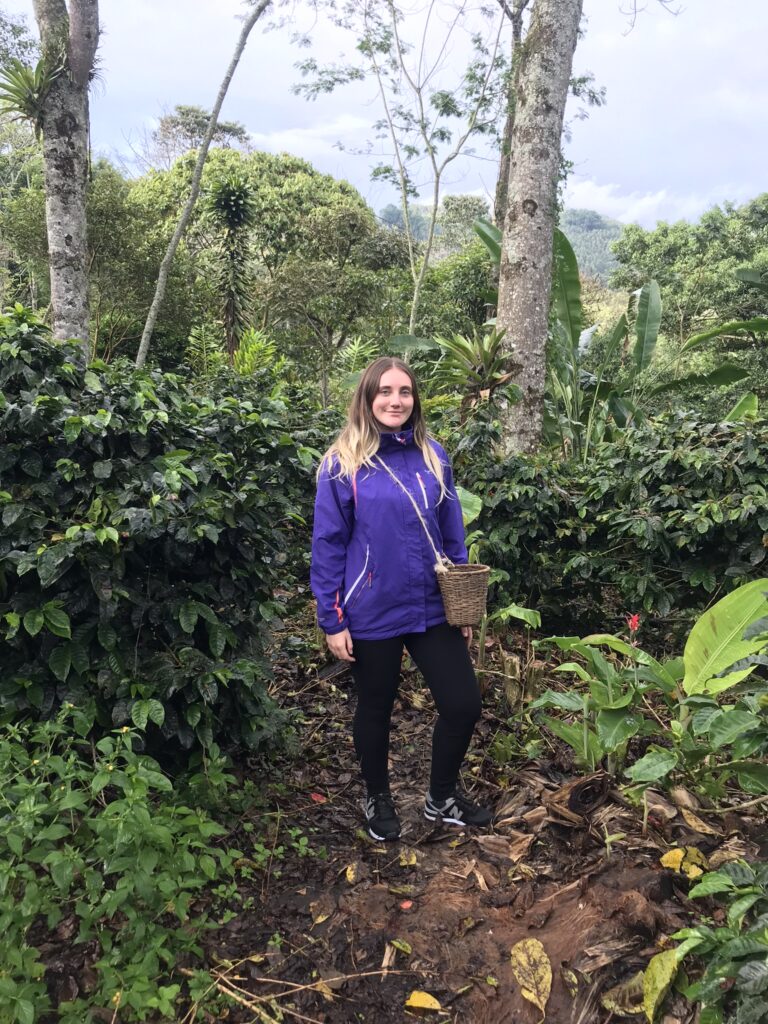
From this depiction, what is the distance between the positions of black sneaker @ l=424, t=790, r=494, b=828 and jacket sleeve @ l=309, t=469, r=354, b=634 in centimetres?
85

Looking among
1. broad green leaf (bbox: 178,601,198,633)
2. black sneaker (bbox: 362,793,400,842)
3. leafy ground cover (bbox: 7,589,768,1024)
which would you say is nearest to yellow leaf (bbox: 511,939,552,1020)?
leafy ground cover (bbox: 7,589,768,1024)

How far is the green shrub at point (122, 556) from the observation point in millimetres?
2146

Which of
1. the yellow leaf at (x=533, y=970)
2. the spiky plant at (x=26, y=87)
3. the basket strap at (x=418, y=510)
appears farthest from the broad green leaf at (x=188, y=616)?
the spiky plant at (x=26, y=87)

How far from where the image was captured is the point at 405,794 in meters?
2.92

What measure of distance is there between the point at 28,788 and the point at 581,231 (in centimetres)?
11881

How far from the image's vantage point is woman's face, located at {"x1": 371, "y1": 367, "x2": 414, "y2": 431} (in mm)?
2410

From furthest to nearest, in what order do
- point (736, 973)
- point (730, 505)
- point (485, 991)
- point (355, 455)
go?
point (730, 505) < point (355, 455) < point (485, 991) < point (736, 973)

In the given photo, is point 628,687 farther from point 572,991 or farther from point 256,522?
point 256,522

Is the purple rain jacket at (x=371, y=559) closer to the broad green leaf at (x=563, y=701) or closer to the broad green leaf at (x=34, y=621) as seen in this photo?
the broad green leaf at (x=563, y=701)

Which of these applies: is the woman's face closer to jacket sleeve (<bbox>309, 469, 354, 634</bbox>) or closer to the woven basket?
jacket sleeve (<bbox>309, 469, 354, 634</bbox>)

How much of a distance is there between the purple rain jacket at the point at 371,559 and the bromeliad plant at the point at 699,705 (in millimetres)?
626

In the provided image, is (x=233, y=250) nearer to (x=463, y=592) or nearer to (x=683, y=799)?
(x=463, y=592)

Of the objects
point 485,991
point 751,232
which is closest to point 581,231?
point 751,232

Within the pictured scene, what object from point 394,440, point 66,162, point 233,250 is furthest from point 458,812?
point 233,250
